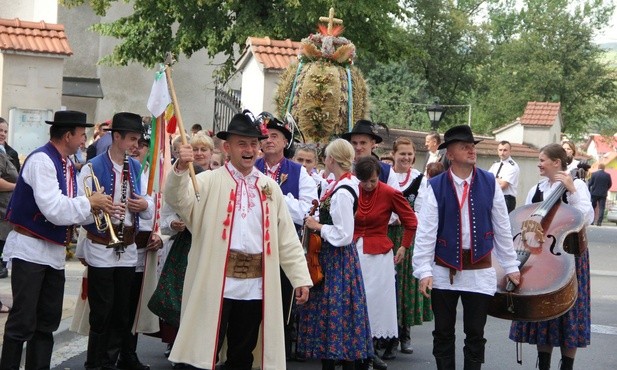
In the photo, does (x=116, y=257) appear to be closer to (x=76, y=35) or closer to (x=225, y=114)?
(x=225, y=114)

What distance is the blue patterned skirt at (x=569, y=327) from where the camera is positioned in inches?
325

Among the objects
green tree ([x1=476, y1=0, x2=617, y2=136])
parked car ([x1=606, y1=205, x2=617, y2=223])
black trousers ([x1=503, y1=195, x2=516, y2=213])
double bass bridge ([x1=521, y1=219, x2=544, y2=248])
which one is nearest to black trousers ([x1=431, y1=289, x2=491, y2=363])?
double bass bridge ([x1=521, y1=219, x2=544, y2=248])

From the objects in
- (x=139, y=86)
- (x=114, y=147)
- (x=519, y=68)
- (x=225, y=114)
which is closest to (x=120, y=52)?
(x=139, y=86)

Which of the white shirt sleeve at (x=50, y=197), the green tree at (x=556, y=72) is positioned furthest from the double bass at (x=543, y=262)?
the green tree at (x=556, y=72)

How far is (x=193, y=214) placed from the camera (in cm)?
670

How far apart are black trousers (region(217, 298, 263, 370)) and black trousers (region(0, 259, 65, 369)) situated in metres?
1.20

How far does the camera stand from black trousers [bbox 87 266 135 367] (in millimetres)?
7809

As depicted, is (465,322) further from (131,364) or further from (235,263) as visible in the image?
(131,364)

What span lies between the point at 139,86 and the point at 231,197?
26503 mm

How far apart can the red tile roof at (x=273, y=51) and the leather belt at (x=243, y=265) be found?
940cm

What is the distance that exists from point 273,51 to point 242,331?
32.5ft

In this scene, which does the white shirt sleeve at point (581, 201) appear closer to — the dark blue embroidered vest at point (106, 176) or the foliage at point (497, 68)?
the dark blue embroidered vest at point (106, 176)

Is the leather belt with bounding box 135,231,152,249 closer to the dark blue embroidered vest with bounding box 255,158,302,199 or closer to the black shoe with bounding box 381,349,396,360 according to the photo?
the dark blue embroidered vest with bounding box 255,158,302,199

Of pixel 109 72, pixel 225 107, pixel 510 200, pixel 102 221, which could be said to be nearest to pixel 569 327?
pixel 102 221
